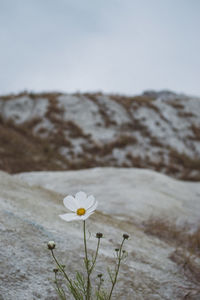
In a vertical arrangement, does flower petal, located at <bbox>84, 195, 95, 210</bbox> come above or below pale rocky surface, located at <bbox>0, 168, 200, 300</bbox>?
above

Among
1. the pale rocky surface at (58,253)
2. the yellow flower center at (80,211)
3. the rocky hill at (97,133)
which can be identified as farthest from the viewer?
the rocky hill at (97,133)

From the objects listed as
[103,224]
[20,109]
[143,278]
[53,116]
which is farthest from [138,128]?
[143,278]

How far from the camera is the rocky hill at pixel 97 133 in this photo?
14344 mm

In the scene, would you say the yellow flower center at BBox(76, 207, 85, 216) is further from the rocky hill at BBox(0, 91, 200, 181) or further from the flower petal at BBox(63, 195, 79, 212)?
the rocky hill at BBox(0, 91, 200, 181)

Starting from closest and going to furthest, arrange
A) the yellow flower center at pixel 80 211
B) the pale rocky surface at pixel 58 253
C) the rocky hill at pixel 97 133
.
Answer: the yellow flower center at pixel 80 211 → the pale rocky surface at pixel 58 253 → the rocky hill at pixel 97 133

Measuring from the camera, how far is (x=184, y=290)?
2184 millimetres

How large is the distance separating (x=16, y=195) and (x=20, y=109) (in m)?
16.4

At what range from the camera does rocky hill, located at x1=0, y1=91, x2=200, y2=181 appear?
14344mm

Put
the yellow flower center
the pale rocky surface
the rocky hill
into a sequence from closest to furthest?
the yellow flower center → the pale rocky surface → the rocky hill

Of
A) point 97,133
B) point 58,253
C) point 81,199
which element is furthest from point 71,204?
point 97,133

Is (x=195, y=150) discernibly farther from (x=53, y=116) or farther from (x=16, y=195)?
(x=16, y=195)

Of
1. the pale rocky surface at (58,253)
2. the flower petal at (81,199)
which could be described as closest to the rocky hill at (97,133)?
the pale rocky surface at (58,253)

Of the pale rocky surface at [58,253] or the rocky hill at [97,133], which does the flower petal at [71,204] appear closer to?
the pale rocky surface at [58,253]

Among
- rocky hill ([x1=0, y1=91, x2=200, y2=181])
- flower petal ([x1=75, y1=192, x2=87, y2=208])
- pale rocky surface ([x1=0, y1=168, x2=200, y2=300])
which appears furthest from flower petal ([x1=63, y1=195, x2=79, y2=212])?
rocky hill ([x1=0, y1=91, x2=200, y2=181])
